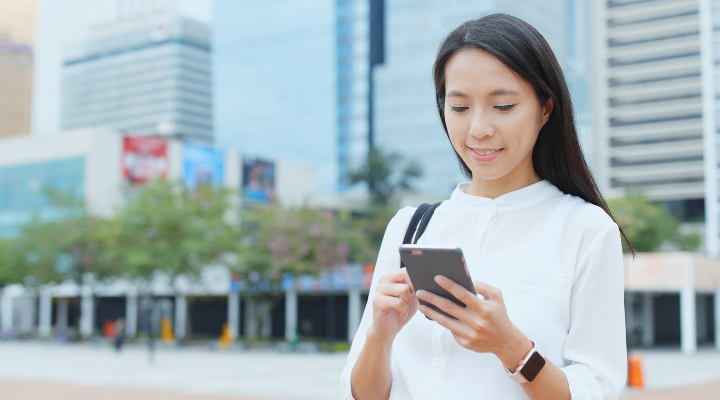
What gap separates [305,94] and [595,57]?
35733 millimetres

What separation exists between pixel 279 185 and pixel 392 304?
61.1 meters

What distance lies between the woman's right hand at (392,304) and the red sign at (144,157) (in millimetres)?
49865

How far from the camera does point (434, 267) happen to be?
1386 millimetres

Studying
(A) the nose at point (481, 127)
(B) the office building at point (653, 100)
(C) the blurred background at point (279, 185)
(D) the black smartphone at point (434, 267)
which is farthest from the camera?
(B) the office building at point (653, 100)

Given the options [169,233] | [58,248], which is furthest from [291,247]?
[58,248]

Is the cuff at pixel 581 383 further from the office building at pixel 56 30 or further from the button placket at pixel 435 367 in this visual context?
the office building at pixel 56 30

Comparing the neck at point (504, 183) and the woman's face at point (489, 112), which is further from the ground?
the woman's face at point (489, 112)

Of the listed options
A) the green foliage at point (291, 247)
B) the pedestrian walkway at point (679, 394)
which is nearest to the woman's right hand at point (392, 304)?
the pedestrian walkway at point (679, 394)

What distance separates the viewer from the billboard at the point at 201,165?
52.9m

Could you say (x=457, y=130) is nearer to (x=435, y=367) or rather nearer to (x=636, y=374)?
(x=435, y=367)


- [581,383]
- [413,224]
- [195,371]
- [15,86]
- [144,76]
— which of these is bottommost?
[195,371]

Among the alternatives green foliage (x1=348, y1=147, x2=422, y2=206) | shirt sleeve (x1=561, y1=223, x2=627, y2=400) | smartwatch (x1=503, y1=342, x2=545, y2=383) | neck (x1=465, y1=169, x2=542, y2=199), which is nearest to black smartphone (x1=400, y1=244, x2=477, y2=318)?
smartwatch (x1=503, y1=342, x2=545, y2=383)

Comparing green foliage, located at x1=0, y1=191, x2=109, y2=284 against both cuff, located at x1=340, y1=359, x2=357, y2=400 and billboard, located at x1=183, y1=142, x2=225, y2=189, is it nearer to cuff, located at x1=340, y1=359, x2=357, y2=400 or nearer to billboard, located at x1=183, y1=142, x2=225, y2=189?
billboard, located at x1=183, y1=142, x2=225, y2=189

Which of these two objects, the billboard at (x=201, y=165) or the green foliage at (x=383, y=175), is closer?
the billboard at (x=201, y=165)
